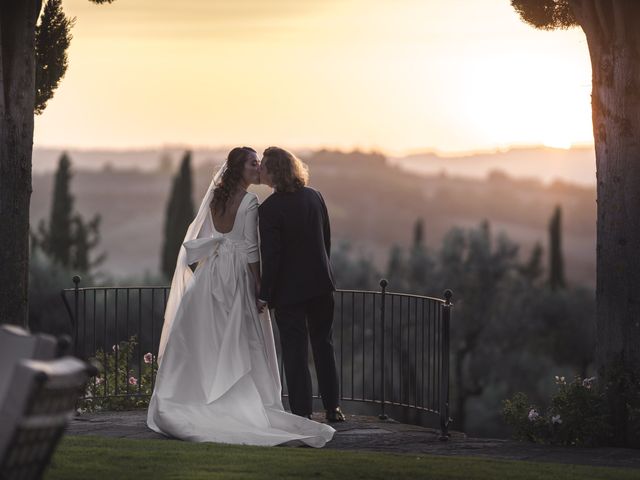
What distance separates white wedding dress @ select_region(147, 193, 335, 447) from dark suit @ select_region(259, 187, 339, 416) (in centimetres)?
20

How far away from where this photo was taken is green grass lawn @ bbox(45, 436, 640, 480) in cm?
731

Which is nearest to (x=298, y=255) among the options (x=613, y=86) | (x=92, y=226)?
(x=613, y=86)

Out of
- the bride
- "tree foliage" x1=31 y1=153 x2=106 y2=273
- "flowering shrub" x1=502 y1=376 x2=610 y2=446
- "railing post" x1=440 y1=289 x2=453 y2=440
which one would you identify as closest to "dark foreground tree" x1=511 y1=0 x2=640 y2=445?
"flowering shrub" x1=502 y1=376 x2=610 y2=446

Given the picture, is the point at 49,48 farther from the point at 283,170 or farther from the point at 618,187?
the point at 618,187

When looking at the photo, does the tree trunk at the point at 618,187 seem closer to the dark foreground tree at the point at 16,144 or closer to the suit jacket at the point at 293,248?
the suit jacket at the point at 293,248

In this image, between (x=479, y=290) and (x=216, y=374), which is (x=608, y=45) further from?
(x=479, y=290)

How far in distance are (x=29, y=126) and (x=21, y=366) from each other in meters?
5.44

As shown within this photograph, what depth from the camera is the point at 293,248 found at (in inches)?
373

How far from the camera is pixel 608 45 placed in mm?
10039

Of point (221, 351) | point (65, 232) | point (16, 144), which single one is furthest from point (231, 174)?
point (65, 232)

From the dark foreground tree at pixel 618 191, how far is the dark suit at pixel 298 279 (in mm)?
2415

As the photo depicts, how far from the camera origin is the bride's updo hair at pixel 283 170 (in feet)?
30.6

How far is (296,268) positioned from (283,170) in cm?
80

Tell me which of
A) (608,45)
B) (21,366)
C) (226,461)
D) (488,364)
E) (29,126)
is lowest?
(488,364)
